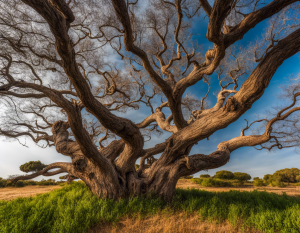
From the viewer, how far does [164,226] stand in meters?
3.39

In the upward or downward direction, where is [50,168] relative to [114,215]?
upward

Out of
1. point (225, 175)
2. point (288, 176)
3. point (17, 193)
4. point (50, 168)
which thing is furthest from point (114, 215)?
point (288, 176)

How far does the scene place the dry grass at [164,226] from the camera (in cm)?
330

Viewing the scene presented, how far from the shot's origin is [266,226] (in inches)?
127

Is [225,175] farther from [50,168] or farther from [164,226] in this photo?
[50,168]

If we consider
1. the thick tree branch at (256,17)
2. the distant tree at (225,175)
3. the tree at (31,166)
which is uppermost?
the thick tree branch at (256,17)

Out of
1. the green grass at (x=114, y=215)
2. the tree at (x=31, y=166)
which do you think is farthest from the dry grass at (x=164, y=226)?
the tree at (x=31, y=166)

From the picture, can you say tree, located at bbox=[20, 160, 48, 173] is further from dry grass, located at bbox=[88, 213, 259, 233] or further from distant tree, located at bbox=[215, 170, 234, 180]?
distant tree, located at bbox=[215, 170, 234, 180]

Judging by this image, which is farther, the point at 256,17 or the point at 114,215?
the point at 256,17

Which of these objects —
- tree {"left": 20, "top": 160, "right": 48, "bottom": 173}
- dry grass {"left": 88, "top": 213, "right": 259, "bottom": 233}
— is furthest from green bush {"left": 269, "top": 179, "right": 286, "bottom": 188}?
tree {"left": 20, "top": 160, "right": 48, "bottom": 173}

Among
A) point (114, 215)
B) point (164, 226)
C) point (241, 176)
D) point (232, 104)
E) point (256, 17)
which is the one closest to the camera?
point (164, 226)

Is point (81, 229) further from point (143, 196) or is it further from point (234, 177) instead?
point (234, 177)

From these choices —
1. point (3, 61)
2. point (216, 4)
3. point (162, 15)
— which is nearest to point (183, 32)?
point (162, 15)

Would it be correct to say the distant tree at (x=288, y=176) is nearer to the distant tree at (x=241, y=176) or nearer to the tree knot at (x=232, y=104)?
the distant tree at (x=241, y=176)
